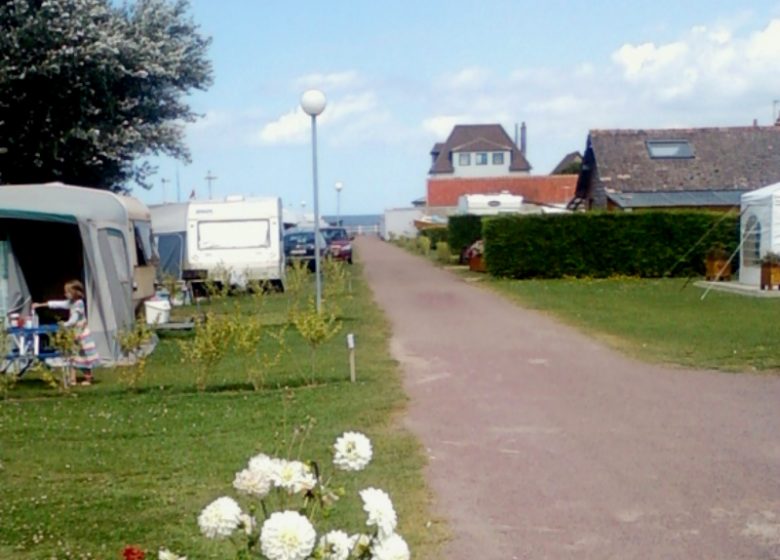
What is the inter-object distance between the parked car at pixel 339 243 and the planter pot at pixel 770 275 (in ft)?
62.0

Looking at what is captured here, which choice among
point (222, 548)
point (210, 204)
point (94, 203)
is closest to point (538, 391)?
point (222, 548)

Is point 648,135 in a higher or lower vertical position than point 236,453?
higher

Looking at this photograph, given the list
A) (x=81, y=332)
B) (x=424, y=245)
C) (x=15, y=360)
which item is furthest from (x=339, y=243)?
(x=15, y=360)

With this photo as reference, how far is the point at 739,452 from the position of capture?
8.40m

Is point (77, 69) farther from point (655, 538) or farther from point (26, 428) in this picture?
point (655, 538)

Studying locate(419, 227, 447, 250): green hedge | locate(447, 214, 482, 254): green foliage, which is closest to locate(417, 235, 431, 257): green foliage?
locate(419, 227, 447, 250): green hedge

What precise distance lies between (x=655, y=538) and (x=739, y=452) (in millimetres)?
2548

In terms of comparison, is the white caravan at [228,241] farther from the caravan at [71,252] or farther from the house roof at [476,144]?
the house roof at [476,144]

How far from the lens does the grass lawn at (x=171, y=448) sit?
6340mm

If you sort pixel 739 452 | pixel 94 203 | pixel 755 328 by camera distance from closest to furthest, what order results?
1. pixel 739 452
2. pixel 94 203
3. pixel 755 328

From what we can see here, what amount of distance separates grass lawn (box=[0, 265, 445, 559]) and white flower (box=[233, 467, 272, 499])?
4.89 feet

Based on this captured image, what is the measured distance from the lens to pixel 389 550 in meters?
3.65

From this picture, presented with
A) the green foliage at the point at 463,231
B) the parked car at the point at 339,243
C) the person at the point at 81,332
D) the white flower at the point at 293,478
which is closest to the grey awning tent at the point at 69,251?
the person at the point at 81,332

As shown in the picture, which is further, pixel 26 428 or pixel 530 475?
pixel 26 428
